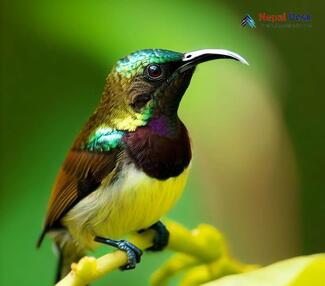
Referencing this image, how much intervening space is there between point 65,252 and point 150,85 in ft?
0.99

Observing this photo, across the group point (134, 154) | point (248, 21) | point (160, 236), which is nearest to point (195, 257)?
point (160, 236)

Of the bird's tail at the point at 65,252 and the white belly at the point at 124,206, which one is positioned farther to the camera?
the bird's tail at the point at 65,252

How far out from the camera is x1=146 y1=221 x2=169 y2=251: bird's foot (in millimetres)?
861

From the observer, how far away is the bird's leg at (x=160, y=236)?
86cm

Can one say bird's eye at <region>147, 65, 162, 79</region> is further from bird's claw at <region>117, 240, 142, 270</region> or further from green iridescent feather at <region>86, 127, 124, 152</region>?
bird's claw at <region>117, 240, 142, 270</region>

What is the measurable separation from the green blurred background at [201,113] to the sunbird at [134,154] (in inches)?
3.3

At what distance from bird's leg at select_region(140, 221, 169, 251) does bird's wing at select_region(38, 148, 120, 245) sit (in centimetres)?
11

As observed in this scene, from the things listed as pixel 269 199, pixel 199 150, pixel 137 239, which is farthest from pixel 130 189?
pixel 269 199

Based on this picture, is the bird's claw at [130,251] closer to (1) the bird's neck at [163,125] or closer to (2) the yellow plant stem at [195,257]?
(2) the yellow plant stem at [195,257]

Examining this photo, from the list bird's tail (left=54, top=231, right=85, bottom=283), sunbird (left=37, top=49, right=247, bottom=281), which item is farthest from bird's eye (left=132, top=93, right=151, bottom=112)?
bird's tail (left=54, top=231, right=85, bottom=283)

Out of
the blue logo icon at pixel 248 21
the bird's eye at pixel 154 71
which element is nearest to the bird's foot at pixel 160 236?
the bird's eye at pixel 154 71

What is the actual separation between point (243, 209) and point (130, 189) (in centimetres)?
28

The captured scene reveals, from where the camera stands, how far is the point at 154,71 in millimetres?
841

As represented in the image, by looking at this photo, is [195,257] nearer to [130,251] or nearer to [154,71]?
[130,251]
